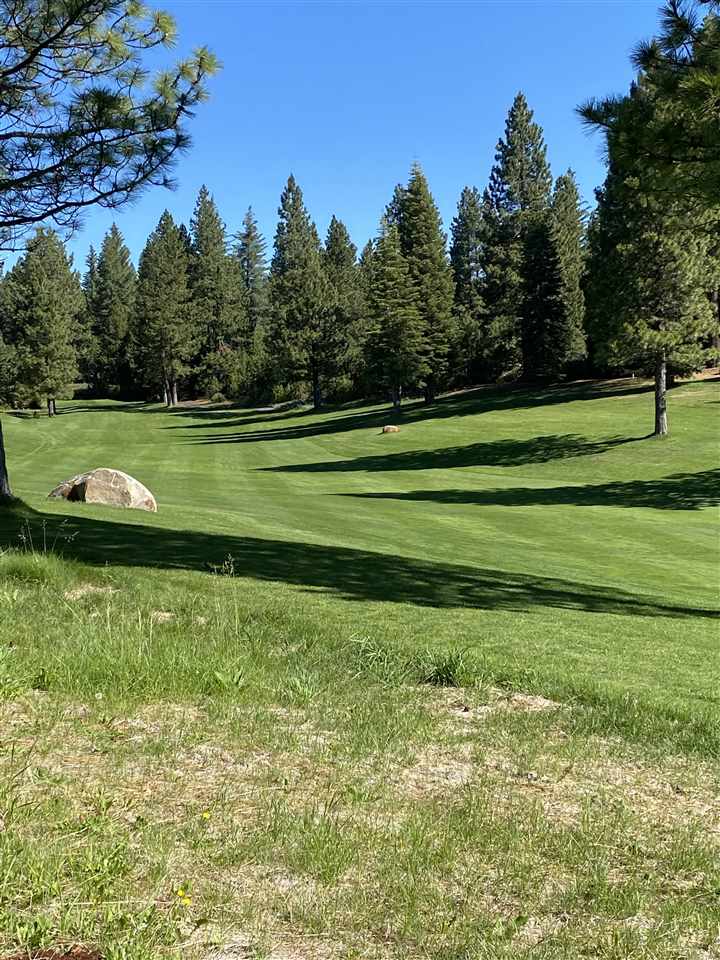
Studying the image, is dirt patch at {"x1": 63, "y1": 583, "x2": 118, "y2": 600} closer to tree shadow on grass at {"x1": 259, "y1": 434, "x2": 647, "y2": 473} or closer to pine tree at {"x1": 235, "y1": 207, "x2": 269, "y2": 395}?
tree shadow on grass at {"x1": 259, "y1": 434, "x2": 647, "y2": 473}

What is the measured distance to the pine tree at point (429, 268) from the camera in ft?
193

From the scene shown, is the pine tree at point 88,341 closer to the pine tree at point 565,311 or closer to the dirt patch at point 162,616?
the pine tree at point 565,311

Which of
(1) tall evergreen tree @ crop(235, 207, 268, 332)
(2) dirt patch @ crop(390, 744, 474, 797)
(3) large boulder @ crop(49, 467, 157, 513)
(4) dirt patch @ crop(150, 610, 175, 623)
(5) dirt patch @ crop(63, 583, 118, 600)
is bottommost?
(2) dirt patch @ crop(390, 744, 474, 797)

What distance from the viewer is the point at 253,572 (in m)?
10.1

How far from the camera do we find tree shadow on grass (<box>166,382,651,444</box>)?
50750 millimetres

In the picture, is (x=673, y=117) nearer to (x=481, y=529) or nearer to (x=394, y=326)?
(x=481, y=529)

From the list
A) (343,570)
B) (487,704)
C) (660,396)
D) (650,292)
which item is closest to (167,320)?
(650,292)

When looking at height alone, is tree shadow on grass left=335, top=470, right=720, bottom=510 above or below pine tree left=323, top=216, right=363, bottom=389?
below

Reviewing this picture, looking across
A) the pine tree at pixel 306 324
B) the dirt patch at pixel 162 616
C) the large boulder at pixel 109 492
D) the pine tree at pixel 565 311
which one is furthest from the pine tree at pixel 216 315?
the dirt patch at pixel 162 616

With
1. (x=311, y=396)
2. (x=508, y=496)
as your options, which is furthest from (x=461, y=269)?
(x=508, y=496)

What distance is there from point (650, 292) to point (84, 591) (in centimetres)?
3318

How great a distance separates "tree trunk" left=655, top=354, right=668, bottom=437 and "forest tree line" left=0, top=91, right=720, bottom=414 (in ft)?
0.90

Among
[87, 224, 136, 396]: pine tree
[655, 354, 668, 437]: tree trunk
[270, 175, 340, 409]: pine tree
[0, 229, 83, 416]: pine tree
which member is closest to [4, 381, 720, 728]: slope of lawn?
[655, 354, 668, 437]: tree trunk

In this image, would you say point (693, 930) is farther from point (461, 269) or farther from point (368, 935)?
point (461, 269)
